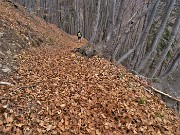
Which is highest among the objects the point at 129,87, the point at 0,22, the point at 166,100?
the point at 0,22

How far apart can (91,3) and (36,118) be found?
25.8 meters

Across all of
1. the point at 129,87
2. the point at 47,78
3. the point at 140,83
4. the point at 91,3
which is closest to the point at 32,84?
the point at 47,78

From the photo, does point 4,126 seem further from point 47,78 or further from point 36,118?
point 47,78

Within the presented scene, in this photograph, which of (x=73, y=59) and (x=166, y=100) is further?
(x=73, y=59)

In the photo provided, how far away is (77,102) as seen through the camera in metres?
5.93

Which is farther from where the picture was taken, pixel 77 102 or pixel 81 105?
pixel 77 102

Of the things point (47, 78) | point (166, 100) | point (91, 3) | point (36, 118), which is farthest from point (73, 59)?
point (91, 3)

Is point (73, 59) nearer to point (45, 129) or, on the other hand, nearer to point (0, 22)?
point (0, 22)

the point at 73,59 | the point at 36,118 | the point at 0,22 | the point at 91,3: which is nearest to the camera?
the point at 36,118

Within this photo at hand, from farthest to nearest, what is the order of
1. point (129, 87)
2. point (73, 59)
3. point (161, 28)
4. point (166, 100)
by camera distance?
point (161, 28), point (73, 59), point (166, 100), point (129, 87)

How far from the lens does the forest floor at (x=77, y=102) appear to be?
16.8 ft

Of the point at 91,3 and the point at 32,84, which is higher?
the point at 91,3

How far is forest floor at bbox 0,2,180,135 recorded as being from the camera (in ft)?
16.8

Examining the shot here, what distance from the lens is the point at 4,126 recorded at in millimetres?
4812
